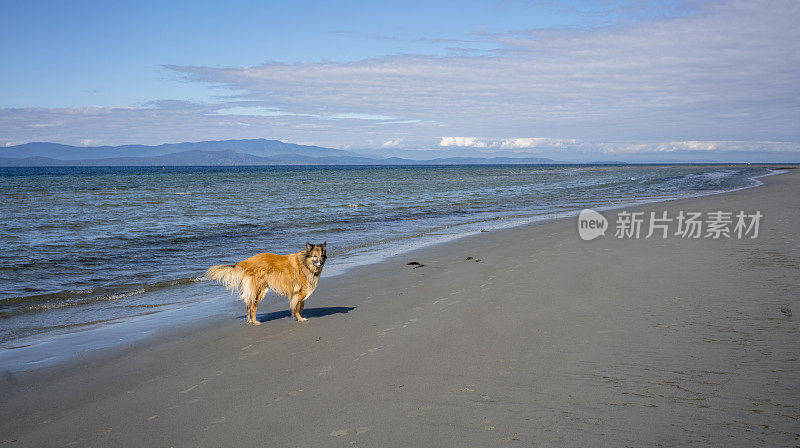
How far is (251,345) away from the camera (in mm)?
6410

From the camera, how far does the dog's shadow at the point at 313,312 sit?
314 inches

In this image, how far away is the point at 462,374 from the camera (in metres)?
4.89

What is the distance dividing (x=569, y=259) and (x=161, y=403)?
903 cm

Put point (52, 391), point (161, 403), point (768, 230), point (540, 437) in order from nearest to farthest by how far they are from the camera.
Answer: point (540, 437) < point (161, 403) < point (52, 391) < point (768, 230)

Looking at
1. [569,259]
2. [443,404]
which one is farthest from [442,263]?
[443,404]

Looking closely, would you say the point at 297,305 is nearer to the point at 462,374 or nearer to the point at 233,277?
the point at 233,277

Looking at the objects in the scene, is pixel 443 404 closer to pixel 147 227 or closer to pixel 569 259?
pixel 569 259

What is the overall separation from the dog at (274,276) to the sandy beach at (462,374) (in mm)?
376

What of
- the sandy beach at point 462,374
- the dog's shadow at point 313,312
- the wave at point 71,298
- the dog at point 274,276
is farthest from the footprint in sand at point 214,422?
the wave at point 71,298

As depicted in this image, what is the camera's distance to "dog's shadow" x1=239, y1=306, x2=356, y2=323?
7965 millimetres

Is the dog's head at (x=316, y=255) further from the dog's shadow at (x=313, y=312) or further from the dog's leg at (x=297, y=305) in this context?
the dog's shadow at (x=313, y=312)

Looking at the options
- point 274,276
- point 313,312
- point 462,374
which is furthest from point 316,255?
point 462,374

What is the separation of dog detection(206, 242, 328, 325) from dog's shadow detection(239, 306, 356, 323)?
285 mm

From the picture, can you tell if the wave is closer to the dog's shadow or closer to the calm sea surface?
the calm sea surface
